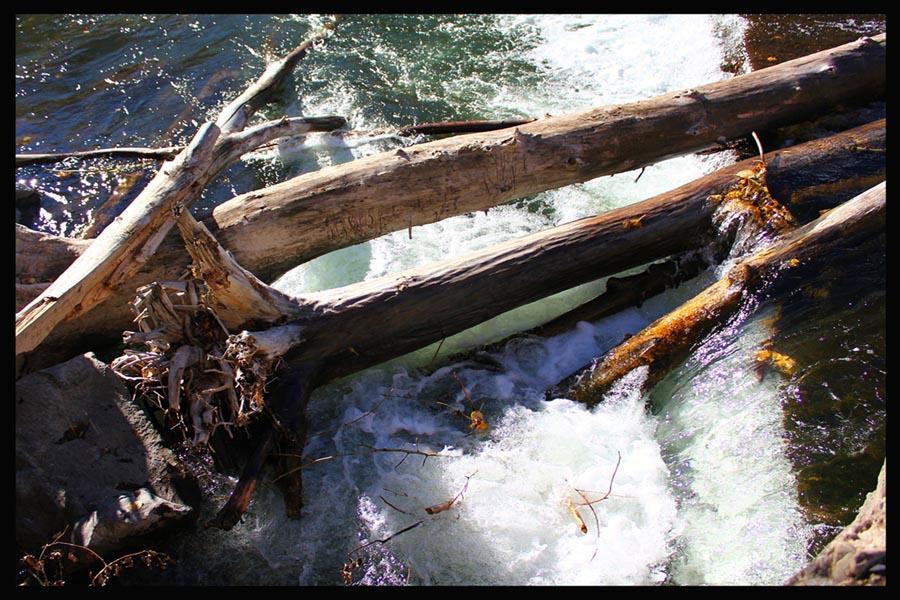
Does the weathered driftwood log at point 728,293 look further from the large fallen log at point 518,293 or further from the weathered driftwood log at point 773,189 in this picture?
the weathered driftwood log at point 773,189

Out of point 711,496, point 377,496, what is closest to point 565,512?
point 711,496

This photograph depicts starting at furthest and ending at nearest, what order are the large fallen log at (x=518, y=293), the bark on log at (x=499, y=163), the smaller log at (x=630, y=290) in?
the smaller log at (x=630, y=290)
the bark on log at (x=499, y=163)
the large fallen log at (x=518, y=293)

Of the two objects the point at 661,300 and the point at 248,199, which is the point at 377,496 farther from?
the point at 661,300

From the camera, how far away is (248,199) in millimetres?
4258

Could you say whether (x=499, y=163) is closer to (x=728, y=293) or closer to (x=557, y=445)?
(x=728, y=293)

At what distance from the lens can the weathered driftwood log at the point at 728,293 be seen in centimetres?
389

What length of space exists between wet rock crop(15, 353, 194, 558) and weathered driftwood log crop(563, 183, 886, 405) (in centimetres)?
236

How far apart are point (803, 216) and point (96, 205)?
5761 mm

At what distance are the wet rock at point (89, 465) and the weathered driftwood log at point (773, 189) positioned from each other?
12.6 inches

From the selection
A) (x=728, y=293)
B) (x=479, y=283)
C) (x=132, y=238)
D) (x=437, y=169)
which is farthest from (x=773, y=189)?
(x=132, y=238)

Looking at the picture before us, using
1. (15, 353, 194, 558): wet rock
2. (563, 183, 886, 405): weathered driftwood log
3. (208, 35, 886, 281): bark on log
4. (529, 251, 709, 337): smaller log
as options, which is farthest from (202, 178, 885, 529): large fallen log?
(15, 353, 194, 558): wet rock

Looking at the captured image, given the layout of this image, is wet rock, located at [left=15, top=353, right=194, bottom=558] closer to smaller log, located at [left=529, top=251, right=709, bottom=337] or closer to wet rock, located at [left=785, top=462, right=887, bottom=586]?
smaller log, located at [left=529, top=251, right=709, bottom=337]

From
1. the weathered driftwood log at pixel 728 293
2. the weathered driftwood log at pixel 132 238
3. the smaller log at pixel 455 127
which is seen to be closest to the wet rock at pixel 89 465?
the weathered driftwood log at pixel 132 238

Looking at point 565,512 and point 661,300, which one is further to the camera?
point 661,300
